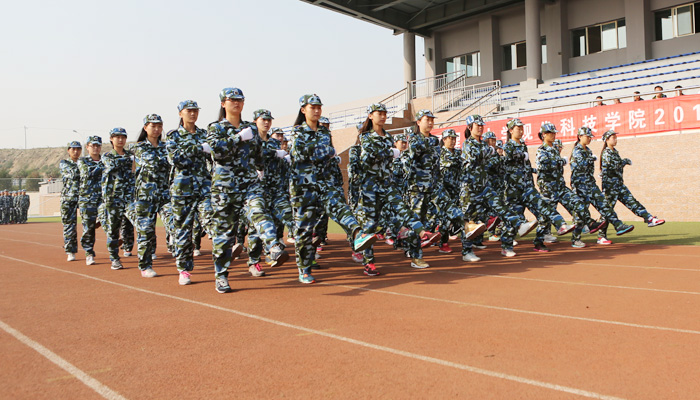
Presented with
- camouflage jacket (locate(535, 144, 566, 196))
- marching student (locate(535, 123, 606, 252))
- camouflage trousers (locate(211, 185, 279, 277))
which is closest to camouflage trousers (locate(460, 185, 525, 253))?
marching student (locate(535, 123, 606, 252))

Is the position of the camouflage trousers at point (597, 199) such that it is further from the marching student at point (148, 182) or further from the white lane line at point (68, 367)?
the white lane line at point (68, 367)

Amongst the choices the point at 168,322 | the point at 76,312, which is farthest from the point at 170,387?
the point at 76,312

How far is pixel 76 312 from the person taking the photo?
5441 mm

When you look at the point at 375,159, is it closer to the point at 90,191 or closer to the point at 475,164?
the point at 475,164

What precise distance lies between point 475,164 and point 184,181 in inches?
177

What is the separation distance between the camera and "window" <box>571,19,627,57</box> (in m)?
26.3

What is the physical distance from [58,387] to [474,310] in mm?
3427

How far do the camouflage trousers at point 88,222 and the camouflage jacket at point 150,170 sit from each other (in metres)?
2.23

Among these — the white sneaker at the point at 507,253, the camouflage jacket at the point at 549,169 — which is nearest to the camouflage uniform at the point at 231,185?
the white sneaker at the point at 507,253

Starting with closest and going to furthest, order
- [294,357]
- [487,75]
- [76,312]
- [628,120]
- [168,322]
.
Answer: [294,357], [168,322], [76,312], [628,120], [487,75]

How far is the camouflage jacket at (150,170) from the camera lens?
25.6 ft

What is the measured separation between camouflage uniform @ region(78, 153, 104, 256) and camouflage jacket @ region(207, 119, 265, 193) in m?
4.45

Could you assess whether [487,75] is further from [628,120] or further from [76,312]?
[76,312]

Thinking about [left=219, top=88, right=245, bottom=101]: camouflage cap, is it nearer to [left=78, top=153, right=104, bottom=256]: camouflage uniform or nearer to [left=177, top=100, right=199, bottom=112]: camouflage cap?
[left=177, top=100, right=199, bottom=112]: camouflage cap
